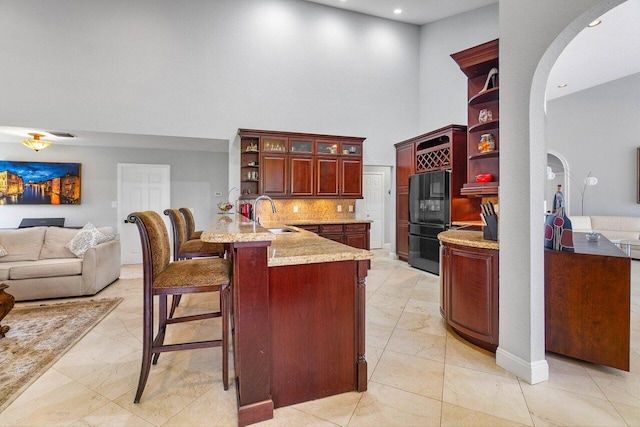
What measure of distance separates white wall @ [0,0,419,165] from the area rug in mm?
2778

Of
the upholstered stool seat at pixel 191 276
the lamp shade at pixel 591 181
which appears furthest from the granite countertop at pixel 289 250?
the lamp shade at pixel 591 181

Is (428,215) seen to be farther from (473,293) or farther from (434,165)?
(473,293)

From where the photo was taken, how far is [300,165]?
17.2ft

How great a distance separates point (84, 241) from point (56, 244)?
0.38 m

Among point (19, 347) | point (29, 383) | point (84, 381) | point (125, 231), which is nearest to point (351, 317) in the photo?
point (84, 381)

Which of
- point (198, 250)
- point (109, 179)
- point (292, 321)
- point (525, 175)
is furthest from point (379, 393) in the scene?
point (109, 179)

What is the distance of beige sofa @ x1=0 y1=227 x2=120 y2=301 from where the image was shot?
3.49 meters

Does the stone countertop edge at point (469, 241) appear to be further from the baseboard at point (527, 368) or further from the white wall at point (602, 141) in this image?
the white wall at point (602, 141)

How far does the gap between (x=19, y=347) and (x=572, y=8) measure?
4520 mm

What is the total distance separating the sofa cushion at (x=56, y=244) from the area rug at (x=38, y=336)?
75cm

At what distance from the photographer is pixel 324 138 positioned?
17.8ft

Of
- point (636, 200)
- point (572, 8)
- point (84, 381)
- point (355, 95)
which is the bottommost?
point (84, 381)

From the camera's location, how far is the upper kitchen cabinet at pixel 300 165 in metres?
5.06

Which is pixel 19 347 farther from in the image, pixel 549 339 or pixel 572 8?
pixel 572 8
